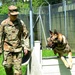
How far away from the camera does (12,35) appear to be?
6.07m

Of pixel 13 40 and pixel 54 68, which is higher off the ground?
pixel 13 40

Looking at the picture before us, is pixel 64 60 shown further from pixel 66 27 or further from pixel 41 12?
pixel 41 12

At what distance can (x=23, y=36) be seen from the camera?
6.25 m

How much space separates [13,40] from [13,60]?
0.39 metres

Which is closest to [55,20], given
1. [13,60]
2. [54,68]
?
[54,68]

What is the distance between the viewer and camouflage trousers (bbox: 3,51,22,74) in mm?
6109

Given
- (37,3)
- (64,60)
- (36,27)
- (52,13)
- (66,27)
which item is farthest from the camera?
(37,3)

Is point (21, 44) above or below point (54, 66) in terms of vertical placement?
above

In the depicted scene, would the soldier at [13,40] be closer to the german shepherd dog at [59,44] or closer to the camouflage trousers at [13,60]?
the camouflage trousers at [13,60]

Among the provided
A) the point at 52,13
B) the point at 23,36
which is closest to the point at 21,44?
the point at 23,36

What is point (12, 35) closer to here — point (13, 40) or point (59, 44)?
point (13, 40)

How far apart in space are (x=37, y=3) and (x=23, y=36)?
79.0 feet

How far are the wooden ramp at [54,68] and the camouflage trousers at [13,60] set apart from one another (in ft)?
1.56

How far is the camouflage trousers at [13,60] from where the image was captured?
6109 millimetres
